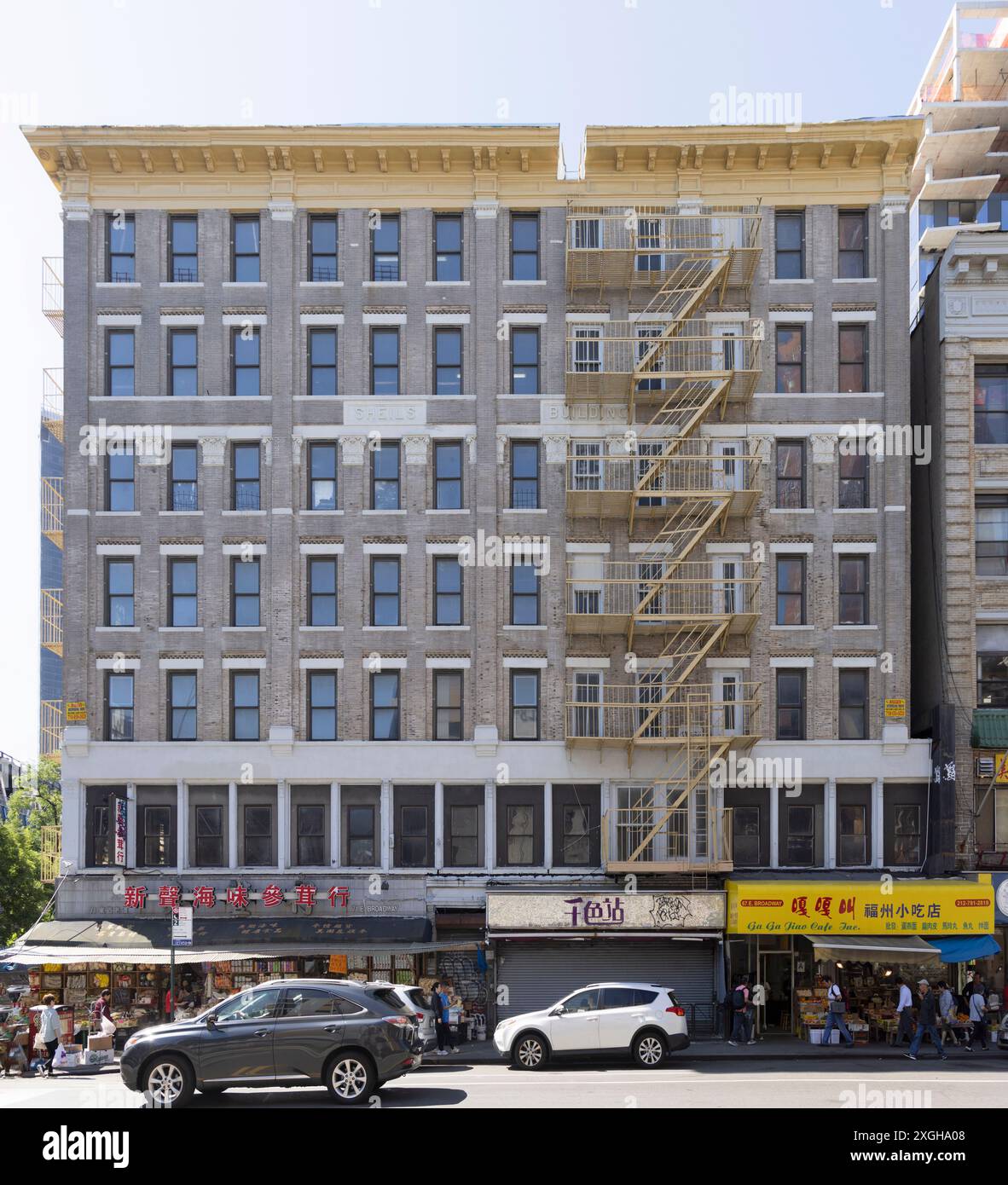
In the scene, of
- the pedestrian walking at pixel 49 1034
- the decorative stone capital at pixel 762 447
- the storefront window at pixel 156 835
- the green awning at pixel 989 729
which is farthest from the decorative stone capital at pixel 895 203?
the pedestrian walking at pixel 49 1034

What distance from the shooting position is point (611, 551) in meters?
32.0

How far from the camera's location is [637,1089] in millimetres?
19547

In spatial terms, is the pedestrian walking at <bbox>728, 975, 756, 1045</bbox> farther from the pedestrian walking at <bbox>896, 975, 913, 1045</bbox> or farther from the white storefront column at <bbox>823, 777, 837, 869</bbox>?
the white storefront column at <bbox>823, 777, 837, 869</bbox>

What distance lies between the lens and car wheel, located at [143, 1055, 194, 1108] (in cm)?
1712

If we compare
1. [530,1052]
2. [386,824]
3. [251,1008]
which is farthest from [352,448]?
[251,1008]

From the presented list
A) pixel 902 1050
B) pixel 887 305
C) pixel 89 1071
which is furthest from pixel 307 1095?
pixel 887 305

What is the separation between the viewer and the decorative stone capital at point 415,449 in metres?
32.2

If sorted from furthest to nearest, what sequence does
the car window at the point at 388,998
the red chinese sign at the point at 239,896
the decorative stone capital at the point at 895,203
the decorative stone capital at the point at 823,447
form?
1. the decorative stone capital at the point at 895,203
2. the decorative stone capital at the point at 823,447
3. the red chinese sign at the point at 239,896
4. the car window at the point at 388,998

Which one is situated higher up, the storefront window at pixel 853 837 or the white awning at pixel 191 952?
the storefront window at pixel 853 837

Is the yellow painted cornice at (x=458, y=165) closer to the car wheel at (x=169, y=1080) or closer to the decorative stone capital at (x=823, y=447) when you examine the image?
the decorative stone capital at (x=823, y=447)

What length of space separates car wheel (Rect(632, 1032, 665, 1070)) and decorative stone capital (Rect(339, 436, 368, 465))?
1639cm

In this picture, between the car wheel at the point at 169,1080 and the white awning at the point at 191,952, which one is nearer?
the car wheel at the point at 169,1080

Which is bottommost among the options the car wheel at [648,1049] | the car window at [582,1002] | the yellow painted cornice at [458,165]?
the car wheel at [648,1049]

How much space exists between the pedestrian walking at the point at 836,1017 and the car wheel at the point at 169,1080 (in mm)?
15122
